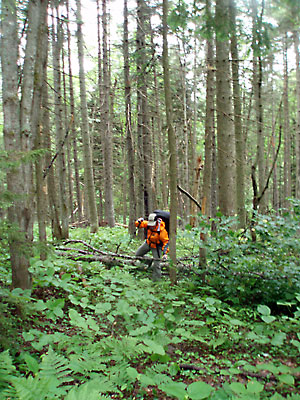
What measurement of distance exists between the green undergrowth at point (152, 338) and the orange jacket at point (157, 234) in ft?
2.39

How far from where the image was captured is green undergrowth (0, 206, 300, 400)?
236 centimetres

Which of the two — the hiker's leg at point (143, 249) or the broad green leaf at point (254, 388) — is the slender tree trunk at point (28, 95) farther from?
the hiker's leg at point (143, 249)

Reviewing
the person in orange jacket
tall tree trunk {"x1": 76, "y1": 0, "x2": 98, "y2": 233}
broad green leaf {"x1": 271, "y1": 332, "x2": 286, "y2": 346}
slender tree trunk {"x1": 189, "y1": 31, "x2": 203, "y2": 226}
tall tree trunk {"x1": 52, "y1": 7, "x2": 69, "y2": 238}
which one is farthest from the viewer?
tall tree trunk {"x1": 76, "y1": 0, "x2": 98, "y2": 233}

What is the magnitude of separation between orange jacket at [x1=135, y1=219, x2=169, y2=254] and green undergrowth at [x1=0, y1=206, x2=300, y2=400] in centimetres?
73

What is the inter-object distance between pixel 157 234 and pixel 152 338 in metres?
3.46

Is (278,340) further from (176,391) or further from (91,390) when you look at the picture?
(91,390)

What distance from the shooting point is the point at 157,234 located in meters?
6.70

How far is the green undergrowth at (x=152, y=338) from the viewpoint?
7.73ft

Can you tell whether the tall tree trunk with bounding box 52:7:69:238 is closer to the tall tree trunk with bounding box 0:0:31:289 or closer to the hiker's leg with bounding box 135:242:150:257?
the hiker's leg with bounding box 135:242:150:257

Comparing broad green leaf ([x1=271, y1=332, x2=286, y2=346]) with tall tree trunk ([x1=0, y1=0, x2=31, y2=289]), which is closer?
broad green leaf ([x1=271, y1=332, x2=286, y2=346])

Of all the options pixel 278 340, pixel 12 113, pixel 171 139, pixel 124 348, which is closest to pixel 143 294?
pixel 124 348

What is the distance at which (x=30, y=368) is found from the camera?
2447 mm

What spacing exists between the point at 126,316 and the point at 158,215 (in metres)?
3.42

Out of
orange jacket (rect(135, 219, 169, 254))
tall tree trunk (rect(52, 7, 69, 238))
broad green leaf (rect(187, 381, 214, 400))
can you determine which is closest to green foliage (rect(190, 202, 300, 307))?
orange jacket (rect(135, 219, 169, 254))
